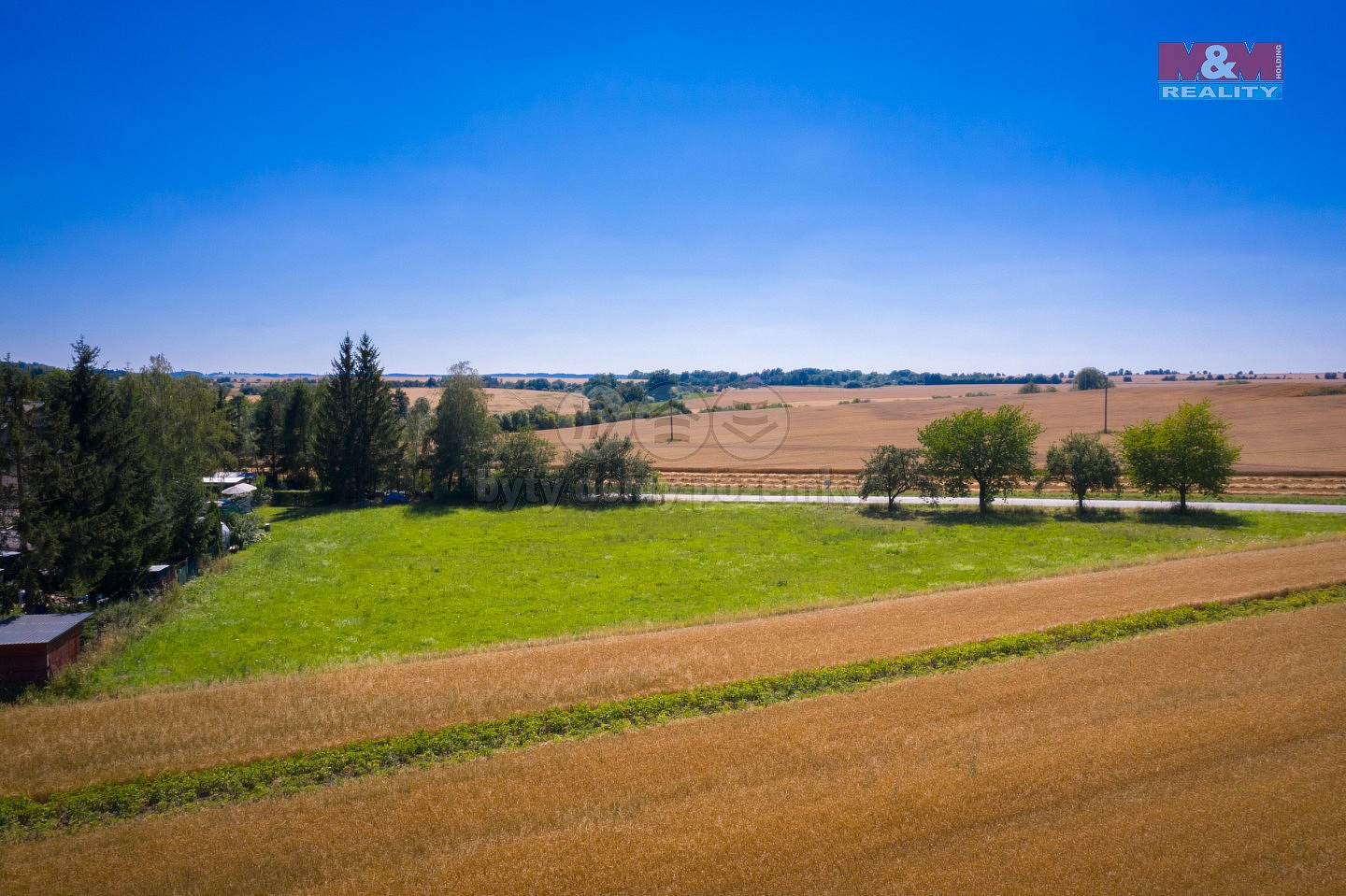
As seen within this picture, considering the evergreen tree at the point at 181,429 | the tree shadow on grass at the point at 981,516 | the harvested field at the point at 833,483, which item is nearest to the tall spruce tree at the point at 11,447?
the evergreen tree at the point at 181,429

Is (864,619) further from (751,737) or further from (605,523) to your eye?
(605,523)

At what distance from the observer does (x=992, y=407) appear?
108438mm

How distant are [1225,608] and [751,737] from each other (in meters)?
17.0

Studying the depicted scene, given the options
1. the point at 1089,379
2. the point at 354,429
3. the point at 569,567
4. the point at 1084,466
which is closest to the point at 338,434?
the point at 354,429

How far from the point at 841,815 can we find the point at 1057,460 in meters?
41.9

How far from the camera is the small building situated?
17.3 m

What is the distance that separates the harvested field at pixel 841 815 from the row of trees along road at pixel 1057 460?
108ft

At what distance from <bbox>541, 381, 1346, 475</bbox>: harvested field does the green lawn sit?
64.1ft

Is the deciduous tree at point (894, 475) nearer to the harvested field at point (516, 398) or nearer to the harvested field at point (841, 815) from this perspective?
the harvested field at point (841, 815)

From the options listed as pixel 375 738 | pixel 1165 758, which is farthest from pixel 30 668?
pixel 1165 758

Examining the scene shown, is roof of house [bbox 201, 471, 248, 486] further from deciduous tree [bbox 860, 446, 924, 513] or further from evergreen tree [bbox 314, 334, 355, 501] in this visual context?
deciduous tree [bbox 860, 446, 924, 513]

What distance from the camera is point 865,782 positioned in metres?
11.0

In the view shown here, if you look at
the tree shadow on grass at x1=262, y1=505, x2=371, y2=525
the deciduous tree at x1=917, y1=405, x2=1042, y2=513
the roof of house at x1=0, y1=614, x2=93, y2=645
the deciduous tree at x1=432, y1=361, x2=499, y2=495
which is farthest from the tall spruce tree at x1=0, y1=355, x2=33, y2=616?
the deciduous tree at x1=917, y1=405, x2=1042, y2=513

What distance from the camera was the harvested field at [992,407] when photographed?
6384 centimetres
